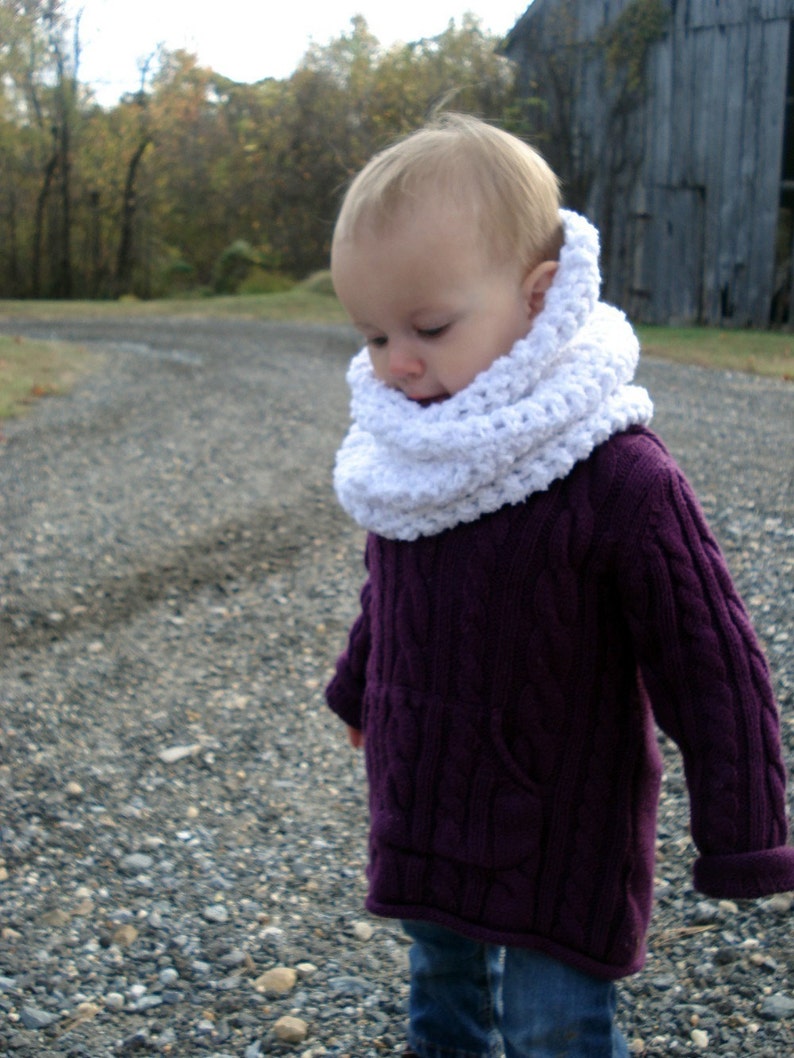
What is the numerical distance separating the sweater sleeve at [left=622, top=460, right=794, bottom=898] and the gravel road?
72 centimetres

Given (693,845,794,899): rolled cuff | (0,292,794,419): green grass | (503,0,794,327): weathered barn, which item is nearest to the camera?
(693,845,794,899): rolled cuff

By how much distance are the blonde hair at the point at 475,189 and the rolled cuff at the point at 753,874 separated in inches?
33.6

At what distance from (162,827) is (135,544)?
2223 millimetres

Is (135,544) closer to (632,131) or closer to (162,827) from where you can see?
(162,827)

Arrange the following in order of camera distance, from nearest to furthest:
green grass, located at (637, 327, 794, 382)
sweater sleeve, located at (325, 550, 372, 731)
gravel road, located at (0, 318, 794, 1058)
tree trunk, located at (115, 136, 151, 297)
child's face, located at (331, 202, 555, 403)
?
1. child's face, located at (331, 202, 555, 403)
2. sweater sleeve, located at (325, 550, 372, 731)
3. gravel road, located at (0, 318, 794, 1058)
4. green grass, located at (637, 327, 794, 382)
5. tree trunk, located at (115, 136, 151, 297)

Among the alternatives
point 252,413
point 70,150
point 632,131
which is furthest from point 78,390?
point 70,150

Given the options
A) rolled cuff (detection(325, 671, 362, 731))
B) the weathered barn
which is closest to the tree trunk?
the weathered barn

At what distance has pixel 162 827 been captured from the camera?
2881mm

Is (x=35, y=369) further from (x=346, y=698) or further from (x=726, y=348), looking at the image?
(x=346, y=698)

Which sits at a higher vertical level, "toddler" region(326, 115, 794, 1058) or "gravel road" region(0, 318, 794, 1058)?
"toddler" region(326, 115, 794, 1058)

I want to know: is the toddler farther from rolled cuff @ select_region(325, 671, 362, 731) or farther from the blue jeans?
rolled cuff @ select_region(325, 671, 362, 731)

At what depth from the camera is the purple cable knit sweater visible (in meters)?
1.55

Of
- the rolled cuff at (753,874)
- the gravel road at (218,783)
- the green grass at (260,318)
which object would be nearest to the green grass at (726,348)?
the green grass at (260,318)

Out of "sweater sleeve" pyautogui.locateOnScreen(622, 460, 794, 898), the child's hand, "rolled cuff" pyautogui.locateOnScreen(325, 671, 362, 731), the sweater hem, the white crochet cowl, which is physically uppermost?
the white crochet cowl
